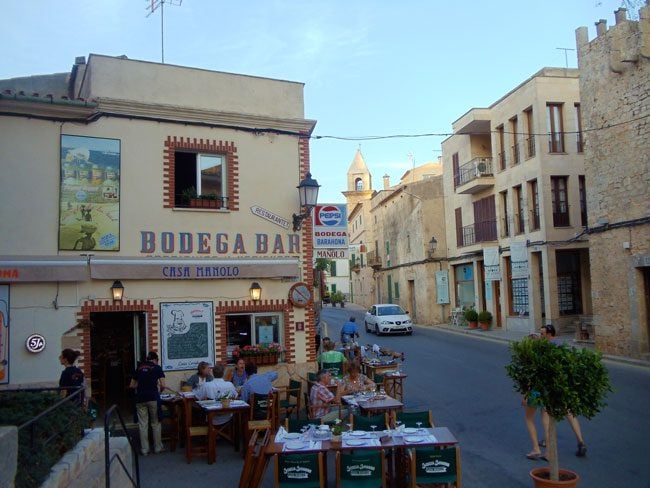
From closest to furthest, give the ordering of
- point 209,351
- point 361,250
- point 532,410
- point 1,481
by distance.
Answer: point 1,481 < point 532,410 < point 209,351 < point 361,250

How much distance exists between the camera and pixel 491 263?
90.9 feet

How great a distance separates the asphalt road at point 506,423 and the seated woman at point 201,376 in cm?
409

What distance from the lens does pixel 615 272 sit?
56.6ft

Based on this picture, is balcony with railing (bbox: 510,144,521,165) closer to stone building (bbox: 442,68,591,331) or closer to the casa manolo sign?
stone building (bbox: 442,68,591,331)

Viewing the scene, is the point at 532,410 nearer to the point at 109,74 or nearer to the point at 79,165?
the point at 79,165

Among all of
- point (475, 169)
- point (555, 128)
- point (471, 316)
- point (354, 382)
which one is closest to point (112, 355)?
point (354, 382)

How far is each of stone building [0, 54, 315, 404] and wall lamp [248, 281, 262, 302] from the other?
0.21ft

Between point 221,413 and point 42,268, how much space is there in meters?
3.95

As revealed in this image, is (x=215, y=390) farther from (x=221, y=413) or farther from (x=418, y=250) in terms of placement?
(x=418, y=250)

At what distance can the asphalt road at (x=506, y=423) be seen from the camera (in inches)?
293

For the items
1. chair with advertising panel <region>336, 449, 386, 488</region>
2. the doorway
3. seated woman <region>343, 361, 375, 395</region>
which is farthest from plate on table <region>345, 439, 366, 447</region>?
the doorway

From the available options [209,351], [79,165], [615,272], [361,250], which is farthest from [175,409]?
[361,250]

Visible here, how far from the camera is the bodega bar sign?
33.8ft

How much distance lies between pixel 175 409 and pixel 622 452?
6.69 m
